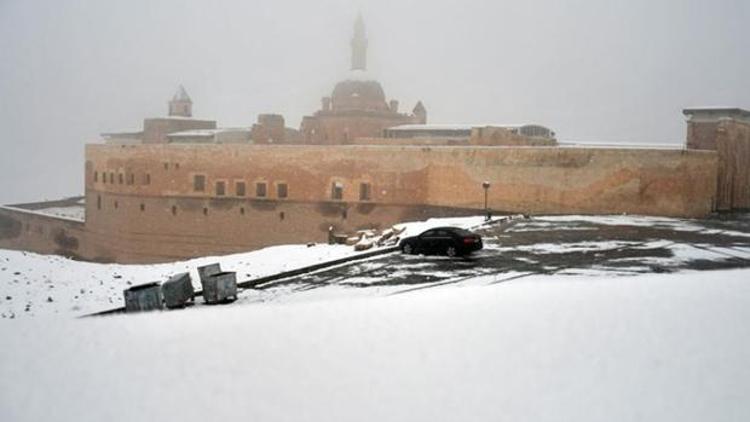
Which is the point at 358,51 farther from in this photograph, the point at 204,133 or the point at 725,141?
the point at 725,141

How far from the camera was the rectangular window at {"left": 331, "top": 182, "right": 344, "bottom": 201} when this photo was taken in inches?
989

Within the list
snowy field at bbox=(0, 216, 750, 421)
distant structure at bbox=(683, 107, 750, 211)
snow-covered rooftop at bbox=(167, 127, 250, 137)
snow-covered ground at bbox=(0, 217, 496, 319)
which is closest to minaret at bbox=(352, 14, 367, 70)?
snow-covered rooftop at bbox=(167, 127, 250, 137)

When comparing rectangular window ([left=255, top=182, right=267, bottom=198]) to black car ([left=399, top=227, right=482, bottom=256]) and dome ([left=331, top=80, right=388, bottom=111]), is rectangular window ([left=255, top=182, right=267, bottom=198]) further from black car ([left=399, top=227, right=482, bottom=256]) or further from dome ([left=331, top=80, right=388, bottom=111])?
dome ([left=331, top=80, right=388, bottom=111])

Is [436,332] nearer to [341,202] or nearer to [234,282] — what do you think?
[234,282]

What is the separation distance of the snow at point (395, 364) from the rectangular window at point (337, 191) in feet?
59.4

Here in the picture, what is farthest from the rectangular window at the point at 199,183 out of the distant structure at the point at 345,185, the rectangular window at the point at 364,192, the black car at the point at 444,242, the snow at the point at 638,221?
the black car at the point at 444,242

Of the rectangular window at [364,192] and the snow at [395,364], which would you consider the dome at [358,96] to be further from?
the snow at [395,364]

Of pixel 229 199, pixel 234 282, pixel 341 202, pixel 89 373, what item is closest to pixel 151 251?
pixel 229 199

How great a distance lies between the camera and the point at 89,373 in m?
5.47

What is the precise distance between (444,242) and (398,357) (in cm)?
662

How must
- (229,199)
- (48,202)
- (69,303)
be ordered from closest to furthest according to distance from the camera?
(69,303), (229,199), (48,202)

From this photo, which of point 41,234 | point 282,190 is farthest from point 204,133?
point 282,190

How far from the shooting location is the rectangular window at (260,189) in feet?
87.1

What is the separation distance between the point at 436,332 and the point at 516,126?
2738 cm
